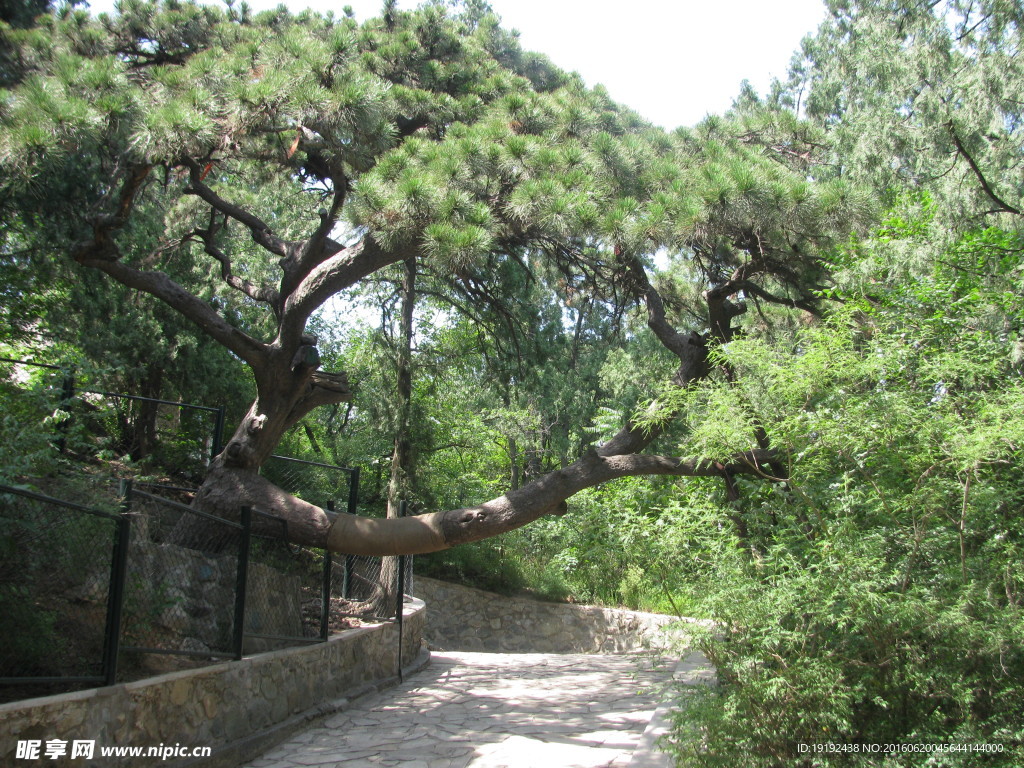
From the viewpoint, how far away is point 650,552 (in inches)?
189

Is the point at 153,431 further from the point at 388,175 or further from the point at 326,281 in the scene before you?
the point at 388,175

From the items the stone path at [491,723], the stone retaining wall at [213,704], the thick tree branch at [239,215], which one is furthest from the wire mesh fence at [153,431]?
the stone path at [491,723]

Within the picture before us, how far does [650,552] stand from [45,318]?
7810mm

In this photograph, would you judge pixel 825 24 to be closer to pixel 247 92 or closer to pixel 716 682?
pixel 247 92

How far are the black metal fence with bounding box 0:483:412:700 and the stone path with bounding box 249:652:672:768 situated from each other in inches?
37.3

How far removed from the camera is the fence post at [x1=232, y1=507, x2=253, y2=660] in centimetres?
566

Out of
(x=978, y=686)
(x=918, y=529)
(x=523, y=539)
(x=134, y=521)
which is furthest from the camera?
(x=523, y=539)

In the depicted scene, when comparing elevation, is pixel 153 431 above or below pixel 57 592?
above

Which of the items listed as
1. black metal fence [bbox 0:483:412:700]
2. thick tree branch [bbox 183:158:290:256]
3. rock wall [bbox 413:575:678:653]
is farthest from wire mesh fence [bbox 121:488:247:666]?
rock wall [bbox 413:575:678:653]

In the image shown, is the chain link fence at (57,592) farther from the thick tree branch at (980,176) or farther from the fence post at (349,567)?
the thick tree branch at (980,176)

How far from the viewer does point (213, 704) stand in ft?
16.9

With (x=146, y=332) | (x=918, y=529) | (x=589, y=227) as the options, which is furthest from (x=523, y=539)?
(x=918, y=529)

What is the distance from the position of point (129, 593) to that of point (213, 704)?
1.00m

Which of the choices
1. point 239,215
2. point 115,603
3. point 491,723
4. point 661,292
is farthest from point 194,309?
point 661,292
